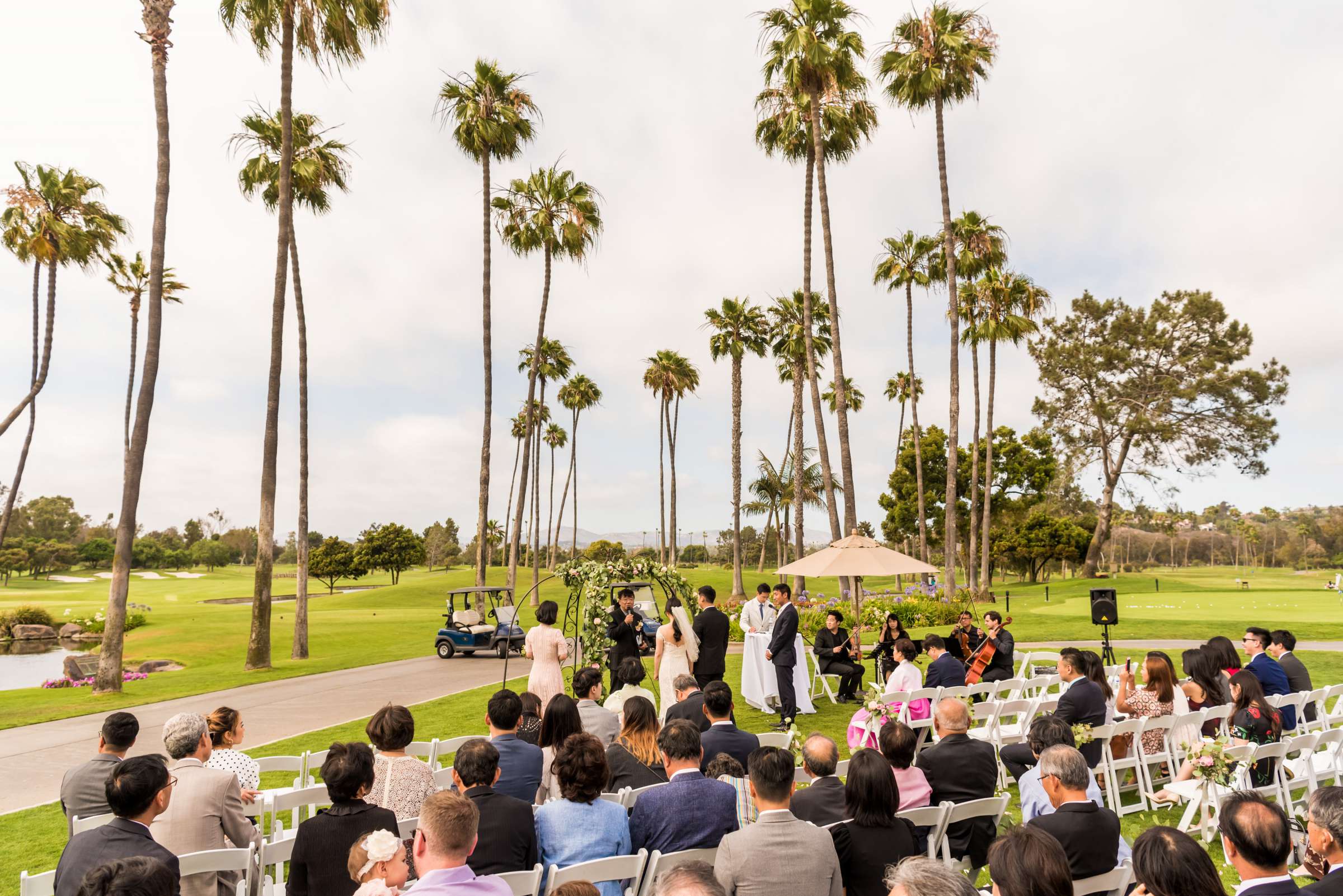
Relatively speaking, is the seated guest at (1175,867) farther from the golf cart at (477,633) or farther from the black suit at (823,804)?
the golf cart at (477,633)

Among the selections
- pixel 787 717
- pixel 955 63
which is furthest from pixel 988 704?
pixel 955 63

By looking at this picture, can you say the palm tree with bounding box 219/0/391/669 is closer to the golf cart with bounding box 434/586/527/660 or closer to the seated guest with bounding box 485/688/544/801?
the golf cart with bounding box 434/586/527/660

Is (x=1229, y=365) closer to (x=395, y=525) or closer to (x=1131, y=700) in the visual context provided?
(x=1131, y=700)

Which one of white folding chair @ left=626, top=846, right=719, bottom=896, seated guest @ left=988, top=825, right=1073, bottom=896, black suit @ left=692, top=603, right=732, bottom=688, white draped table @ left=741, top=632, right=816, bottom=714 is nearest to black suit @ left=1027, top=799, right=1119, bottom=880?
seated guest @ left=988, top=825, right=1073, bottom=896

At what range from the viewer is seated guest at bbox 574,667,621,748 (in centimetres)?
664

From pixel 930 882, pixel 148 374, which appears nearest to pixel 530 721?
pixel 930 882

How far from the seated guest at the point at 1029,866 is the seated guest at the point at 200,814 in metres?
4.06

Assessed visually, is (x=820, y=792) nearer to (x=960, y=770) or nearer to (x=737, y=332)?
(x=960, y=770)

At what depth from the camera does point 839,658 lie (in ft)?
43.2

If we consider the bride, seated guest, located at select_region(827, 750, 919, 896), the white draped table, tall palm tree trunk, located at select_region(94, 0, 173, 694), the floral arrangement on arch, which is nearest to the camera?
seated guest, located at select_region(827, 750, 919, 896)

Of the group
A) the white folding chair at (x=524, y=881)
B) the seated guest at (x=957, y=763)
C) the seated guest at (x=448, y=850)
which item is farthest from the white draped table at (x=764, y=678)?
the seated guest at (x=448, y=850)

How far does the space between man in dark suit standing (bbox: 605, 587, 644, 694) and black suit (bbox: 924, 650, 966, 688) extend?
3981 mm

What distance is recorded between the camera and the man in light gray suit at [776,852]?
366 cm

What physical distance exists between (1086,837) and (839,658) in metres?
9.29
